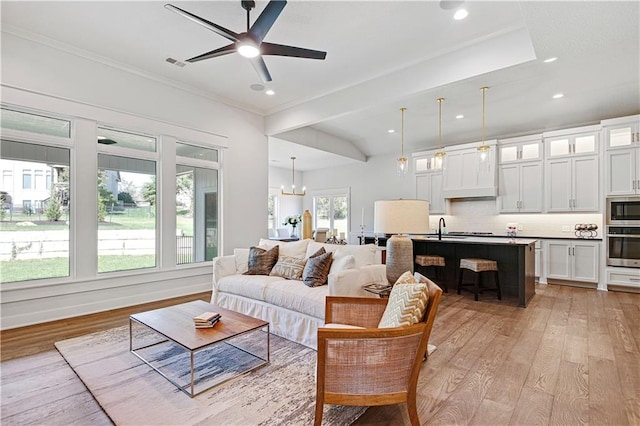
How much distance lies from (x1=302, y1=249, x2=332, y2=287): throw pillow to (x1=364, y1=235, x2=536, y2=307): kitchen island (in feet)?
7.64

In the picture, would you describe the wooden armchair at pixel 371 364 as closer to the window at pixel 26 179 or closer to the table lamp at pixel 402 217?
the table lamp at pixel 402 217

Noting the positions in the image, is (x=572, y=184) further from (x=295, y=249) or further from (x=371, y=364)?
(x=371, y=364)

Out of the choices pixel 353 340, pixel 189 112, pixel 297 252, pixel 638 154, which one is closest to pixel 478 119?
pixel 638 154

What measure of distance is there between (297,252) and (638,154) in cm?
568

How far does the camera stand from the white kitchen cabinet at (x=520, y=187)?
6.05 meters

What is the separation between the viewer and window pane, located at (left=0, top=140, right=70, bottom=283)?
3500 mm

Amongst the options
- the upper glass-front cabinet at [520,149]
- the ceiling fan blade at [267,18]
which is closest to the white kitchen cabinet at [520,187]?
the upper glass-front cabinet at [520,149]

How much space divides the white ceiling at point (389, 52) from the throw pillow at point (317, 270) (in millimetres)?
→ 2412

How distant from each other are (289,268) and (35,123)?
340cm

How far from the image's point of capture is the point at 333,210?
32.4 ft

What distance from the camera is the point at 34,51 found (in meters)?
3.52

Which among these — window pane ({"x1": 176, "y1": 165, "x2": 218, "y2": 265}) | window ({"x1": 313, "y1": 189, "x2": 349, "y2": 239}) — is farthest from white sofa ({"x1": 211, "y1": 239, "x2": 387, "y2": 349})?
window ({"x1": 313, "y1": 189, "x2": 349, "y2": 239})

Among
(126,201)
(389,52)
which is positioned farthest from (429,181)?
(126,201)

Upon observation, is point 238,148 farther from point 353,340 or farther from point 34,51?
point 353,340
